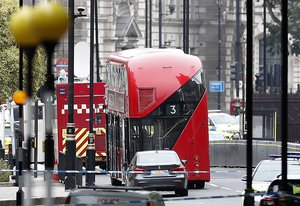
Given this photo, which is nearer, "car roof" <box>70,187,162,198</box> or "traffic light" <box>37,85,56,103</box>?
"traffic light" <box>37,85,56,103</box>

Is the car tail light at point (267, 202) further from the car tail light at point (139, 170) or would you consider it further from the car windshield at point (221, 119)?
the car windshield at point (221, 119)

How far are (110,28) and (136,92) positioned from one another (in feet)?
175

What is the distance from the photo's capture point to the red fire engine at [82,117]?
49.5 m

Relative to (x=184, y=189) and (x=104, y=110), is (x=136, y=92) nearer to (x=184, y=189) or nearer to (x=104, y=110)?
(x=184, y=189)

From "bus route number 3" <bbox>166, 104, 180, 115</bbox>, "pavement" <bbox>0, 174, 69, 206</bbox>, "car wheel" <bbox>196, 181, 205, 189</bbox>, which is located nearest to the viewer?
"pavement" <bbox>0, 174, 69, 206</bbox>

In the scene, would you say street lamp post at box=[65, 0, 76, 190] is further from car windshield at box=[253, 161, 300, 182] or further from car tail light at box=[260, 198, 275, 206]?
car tail light at box=[260, 198, 275, 206]

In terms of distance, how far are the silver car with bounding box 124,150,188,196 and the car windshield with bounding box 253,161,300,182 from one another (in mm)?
5296

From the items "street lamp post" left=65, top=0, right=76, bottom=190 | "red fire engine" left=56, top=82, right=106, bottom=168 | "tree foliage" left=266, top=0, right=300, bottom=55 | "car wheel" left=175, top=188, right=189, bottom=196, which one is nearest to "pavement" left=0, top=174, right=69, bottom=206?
"street lamp post" left=65, top=0, right=76, bottom=190

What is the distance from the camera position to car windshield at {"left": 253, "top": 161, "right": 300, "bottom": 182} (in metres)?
32.9

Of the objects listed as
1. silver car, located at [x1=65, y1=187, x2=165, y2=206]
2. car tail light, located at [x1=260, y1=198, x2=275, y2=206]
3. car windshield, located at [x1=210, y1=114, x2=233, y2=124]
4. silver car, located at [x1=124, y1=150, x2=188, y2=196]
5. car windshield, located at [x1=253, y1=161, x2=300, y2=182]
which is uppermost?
silver car, located at [x1=65, y1=187, x2=165, y2=206]

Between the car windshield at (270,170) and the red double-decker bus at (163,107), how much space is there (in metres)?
8.28

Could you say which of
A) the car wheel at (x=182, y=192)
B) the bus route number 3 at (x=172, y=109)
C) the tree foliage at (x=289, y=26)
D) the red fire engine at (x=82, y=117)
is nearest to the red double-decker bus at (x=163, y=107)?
the bus route number 3 at (x=172, y=109)

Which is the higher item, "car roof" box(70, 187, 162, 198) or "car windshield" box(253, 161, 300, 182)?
"car roof" box(70, 187, 162, 198)

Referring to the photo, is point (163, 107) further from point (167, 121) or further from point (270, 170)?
point (270, 170)
